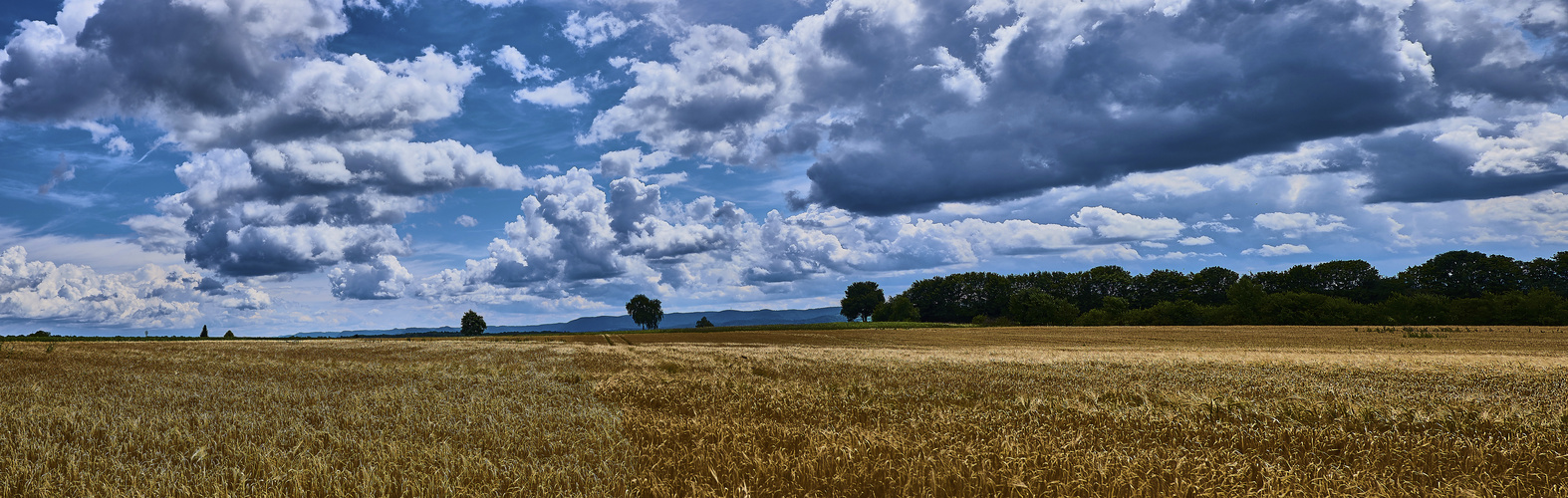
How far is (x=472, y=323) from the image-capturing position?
510ft

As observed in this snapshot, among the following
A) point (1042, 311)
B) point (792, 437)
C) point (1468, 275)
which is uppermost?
point (1468, 275)

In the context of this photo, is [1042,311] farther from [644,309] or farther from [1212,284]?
[644,309]

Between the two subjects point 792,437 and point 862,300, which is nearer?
point 792,437

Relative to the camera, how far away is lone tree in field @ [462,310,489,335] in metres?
153

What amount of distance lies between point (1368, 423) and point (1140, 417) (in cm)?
254

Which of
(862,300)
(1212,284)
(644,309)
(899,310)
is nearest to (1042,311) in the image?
(899,310)

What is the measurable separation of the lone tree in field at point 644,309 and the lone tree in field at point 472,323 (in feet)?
128

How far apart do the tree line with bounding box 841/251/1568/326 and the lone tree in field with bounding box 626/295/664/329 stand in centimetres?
5304

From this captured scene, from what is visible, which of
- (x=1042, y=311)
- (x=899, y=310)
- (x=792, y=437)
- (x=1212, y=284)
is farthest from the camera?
(x=899, y=310)

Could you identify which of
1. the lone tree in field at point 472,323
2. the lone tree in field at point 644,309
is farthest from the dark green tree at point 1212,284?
the lone tree in field at point 472,323

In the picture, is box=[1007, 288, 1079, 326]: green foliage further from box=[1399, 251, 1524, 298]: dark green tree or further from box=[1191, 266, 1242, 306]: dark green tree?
box=[1399, 251, 1524, 298]: dark green tree

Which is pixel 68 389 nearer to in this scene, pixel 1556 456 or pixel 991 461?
pixel 991 461

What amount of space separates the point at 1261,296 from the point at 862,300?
8479 centimetres

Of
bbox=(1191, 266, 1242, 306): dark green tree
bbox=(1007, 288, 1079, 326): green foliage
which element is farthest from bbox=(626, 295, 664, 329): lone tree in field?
bbox=(1191, 266, 1242, 306): dark green tree
